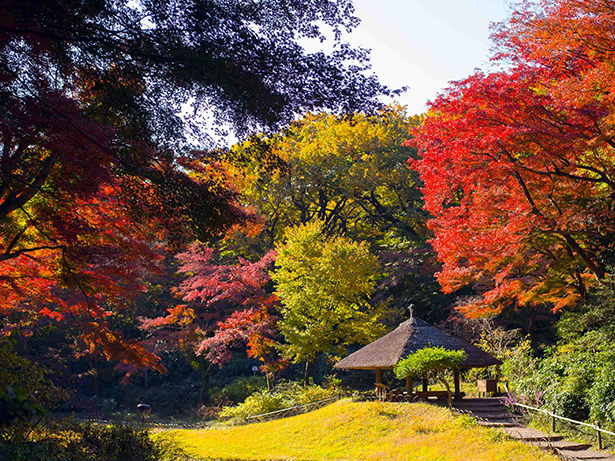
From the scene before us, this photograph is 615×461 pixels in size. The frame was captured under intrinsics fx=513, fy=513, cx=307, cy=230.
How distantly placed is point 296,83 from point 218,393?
19422 mm

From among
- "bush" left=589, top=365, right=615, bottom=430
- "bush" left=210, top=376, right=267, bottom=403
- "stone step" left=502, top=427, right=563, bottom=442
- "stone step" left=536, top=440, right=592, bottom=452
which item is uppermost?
"bush" left=589, top=365, right=615, bottom=430

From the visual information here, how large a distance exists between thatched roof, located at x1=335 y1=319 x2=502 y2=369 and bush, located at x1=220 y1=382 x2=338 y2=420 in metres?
2.16

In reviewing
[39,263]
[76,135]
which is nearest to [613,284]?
[76,135]

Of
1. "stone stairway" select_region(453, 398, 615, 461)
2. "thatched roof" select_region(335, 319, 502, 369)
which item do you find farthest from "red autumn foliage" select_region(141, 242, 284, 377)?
"stone stairway" select_region(453, 398, 615, 461)

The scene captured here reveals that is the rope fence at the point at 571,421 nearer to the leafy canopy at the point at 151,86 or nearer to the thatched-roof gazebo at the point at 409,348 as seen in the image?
the thatched-roof gazebo at the point at 409,348

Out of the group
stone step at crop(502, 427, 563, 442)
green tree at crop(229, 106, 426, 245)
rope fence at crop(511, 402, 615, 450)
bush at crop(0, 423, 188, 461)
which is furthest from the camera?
green tree at crop(229, 106, 426, 245)

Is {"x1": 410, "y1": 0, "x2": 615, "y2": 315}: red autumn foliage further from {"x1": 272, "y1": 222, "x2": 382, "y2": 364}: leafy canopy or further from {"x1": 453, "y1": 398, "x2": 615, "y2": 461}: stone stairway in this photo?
{"x1": 272, "y1": 222, "x2": 382, "y2": 364}: leafy canopy

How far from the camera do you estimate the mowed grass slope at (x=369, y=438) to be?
33.1 feet

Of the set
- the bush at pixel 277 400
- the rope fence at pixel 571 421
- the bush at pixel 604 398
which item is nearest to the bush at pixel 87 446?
the rope fence at pixel 571 421

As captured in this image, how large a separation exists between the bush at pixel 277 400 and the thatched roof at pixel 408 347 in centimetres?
216

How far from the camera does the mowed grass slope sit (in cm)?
1008

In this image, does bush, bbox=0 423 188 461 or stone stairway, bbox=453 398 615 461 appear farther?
stone stairway, bbox=453 398 615 461

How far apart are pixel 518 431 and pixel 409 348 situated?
4458 mm

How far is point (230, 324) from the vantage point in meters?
19.8
